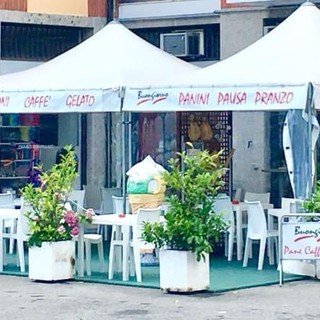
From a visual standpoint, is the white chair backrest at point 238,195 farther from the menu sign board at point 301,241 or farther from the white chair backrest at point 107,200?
the menu sign board at point 301,241

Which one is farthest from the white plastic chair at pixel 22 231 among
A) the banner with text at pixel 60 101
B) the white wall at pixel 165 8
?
the white wall at pixel 165 8

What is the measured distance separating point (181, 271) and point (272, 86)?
2.66 m

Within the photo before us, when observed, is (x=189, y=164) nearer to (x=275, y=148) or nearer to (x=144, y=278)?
(x=144, y=278)

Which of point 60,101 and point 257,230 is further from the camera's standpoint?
point 60,101

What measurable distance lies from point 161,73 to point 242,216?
233 cm

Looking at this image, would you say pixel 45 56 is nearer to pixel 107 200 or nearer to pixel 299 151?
pixel 107 200

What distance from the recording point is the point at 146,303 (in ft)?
43.9

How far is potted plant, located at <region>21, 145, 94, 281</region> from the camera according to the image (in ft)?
48.7

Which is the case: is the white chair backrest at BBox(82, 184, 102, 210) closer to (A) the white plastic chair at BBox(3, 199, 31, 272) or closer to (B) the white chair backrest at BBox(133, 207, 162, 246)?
(A) the white plastic chair at BBox(3, 199, 31, 272)

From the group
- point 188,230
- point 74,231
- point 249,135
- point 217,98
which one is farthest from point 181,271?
point 249,135

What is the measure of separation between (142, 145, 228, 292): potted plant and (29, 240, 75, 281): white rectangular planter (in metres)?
1.28

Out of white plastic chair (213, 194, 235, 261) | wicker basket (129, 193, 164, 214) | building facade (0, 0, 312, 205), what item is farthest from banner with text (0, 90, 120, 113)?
building facade (0, 0, 312, 205)

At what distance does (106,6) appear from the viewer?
22.1m

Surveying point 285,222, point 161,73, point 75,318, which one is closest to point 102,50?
point 161,73
